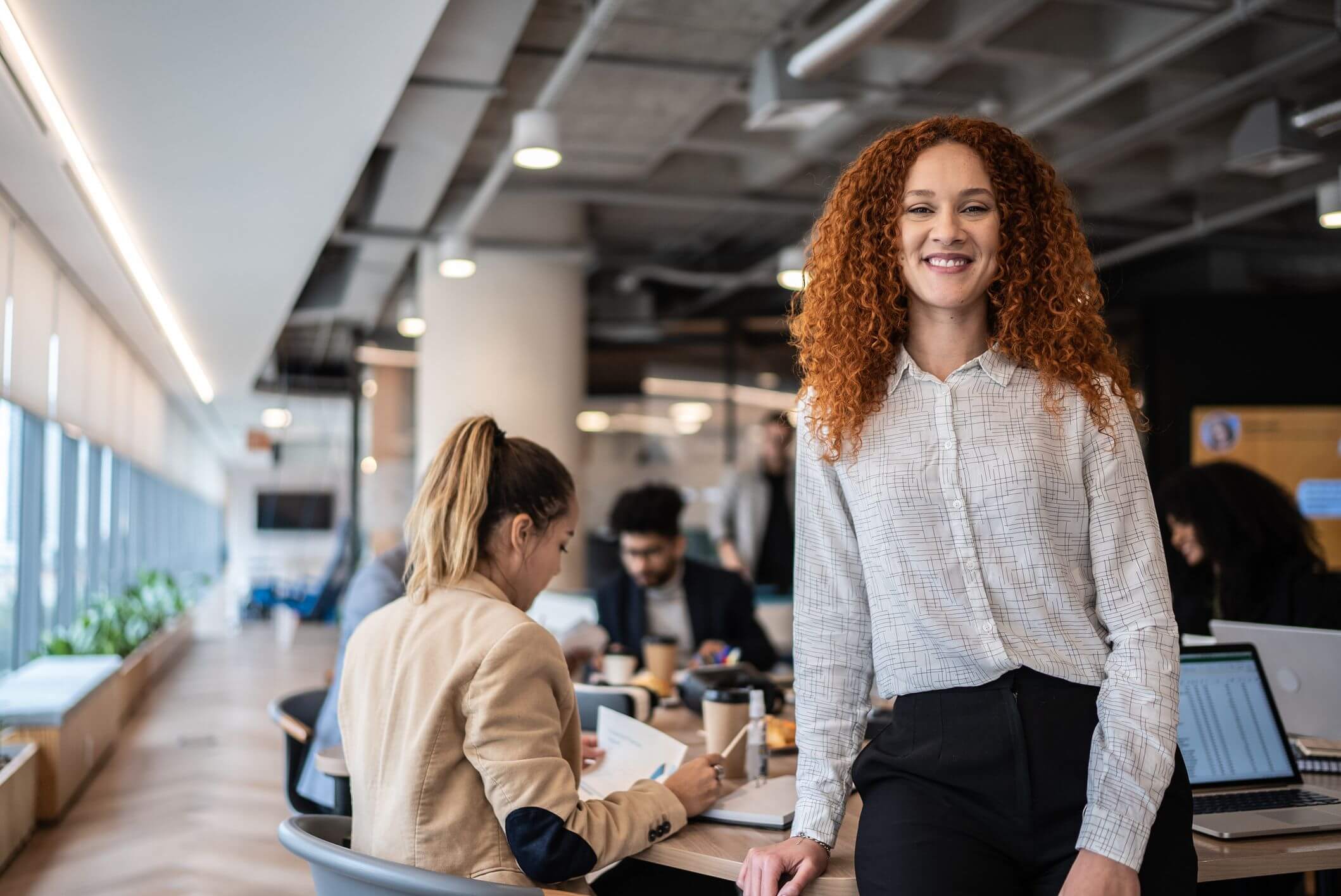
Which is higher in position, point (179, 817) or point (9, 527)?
point (9, 527)

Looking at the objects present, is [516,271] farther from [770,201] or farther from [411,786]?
[411,786]

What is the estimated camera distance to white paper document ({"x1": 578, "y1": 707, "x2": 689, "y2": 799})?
222 centimetres

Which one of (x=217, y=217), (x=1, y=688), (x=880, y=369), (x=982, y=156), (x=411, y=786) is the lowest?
(x=1, y=688)

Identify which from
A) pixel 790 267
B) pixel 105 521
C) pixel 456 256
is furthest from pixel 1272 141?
pixel 105 521

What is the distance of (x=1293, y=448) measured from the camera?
922 cm

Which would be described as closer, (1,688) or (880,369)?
(880,369)

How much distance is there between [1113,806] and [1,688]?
624cm

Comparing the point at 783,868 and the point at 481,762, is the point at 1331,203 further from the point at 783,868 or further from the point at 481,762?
the point at 481,762

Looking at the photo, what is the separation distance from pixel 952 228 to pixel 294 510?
21.8 m

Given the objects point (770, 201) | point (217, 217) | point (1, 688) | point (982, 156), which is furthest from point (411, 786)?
point (770, 201)

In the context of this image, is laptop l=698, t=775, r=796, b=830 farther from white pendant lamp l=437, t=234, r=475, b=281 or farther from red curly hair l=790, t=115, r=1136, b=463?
white pendant lamp l=437, t=234, r=475, b=281

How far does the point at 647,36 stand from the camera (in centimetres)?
551

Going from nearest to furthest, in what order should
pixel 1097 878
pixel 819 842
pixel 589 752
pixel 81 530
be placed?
1. pixel 1097 878
2. pixel 819 842
3. pixel 589 752
4. pixel 81 530

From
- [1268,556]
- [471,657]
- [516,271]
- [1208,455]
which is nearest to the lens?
[471,657]
